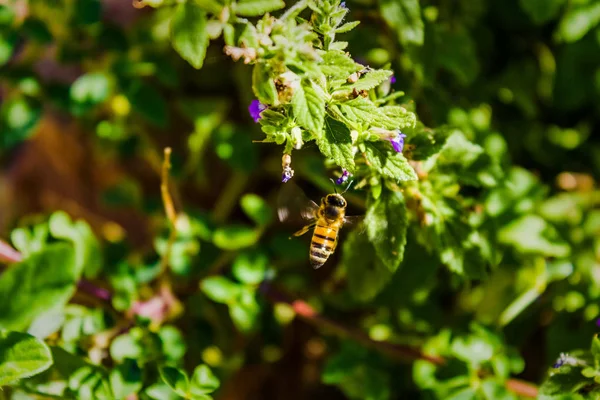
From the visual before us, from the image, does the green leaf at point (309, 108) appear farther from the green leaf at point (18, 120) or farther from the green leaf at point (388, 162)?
the green leaf at point (18, 120)

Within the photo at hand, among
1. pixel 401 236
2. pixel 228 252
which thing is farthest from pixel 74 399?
pixel 401 236

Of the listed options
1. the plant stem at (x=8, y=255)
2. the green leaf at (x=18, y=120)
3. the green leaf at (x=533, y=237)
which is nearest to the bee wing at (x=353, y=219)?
the green leaf at (x=533, y=237)

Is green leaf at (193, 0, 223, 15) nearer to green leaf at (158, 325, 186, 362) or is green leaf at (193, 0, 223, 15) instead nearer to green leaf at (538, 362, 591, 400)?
green leaf at (158, 325, 186, 362)

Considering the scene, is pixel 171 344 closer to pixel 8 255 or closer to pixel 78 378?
pixel 78 378

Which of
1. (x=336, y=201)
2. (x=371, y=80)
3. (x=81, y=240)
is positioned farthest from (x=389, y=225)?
(x=81, y=240)

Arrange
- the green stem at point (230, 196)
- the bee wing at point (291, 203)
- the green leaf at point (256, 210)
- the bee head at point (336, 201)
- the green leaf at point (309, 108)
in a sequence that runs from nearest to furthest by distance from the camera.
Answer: the green leaf at point (309, 108)
the bee head at point (336, 201)
the bee wing at point (291, 203)
the green leaf at point (256, 210)
the green stem at point (230, 196)

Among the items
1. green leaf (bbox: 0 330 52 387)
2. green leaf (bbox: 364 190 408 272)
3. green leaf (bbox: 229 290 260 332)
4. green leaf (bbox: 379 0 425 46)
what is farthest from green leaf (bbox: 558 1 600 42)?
green leaf (bbox: 0 330 52 387)

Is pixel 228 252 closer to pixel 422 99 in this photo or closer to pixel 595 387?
pixel 422 99
